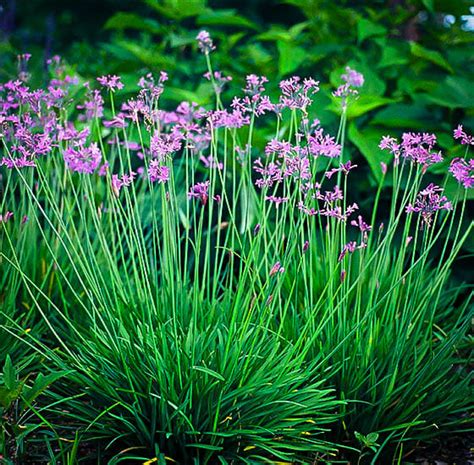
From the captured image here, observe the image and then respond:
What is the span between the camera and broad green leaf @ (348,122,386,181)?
330cm

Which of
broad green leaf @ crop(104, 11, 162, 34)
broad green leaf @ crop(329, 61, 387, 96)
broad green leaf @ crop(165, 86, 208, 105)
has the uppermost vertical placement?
broad green leaf @ crop(104, 11, 162, 34)

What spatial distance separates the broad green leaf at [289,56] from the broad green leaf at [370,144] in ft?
1.83

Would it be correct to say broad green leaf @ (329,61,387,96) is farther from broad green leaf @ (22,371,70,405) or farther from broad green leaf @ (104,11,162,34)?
broad green leaf @ (22,371,70,405)

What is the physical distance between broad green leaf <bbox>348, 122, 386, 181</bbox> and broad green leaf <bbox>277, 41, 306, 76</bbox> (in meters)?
0.56

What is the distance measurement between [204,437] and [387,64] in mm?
2639

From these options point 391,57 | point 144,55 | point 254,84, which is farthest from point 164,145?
point 144,55

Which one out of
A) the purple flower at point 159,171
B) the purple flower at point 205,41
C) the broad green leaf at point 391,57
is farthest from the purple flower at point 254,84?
the broad green leaf at point 391,57

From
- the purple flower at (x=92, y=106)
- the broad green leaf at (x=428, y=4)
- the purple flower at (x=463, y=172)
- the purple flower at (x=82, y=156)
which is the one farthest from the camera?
the broad green leaf at (x=428, y=4)

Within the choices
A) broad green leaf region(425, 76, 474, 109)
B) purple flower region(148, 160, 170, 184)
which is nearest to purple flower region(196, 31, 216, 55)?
purple flower region(148, 160, 170, 184)

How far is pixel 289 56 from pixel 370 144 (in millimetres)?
867

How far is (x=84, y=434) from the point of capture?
2170 mm

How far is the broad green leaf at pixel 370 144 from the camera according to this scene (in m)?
3.30

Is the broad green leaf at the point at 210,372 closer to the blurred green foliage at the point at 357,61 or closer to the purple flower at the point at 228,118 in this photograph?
the purple flower at the point at 228,118

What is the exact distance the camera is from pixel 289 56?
3975mm
